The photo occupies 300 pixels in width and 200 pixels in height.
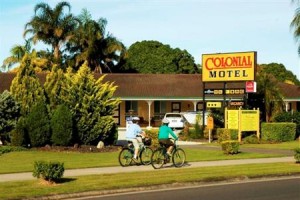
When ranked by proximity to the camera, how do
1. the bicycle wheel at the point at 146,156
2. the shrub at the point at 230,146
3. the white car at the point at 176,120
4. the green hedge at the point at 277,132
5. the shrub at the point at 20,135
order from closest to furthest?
the bicycle wheel at the point at 146,156 → the shrub at the point at 230,146 → the shrub at the point at 20,135 → the green hedge at the point at 277,132 → the white car at the point at 176,120

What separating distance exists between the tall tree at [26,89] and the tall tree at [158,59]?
150ft

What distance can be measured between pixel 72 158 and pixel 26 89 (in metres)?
7.07

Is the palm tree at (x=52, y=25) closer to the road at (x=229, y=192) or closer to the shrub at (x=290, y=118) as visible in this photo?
the shrub at (x=290, y=118)

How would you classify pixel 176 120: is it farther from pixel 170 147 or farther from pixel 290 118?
pixel 170 147

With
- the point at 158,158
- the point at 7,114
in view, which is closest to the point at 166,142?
the point at 158,158

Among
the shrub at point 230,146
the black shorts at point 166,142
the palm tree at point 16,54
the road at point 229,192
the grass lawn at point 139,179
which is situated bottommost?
the road at point 229,192

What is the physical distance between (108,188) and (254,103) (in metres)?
27.7

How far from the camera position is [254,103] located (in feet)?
133

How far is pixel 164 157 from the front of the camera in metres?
19.6

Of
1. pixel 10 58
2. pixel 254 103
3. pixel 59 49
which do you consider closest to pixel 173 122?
pixel 254 103

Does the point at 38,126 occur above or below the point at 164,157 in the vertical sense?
above

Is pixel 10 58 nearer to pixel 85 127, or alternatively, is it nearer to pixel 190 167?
pixel 85 127

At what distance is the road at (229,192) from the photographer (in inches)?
515

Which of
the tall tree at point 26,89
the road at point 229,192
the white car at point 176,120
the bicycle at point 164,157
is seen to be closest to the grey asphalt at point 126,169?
the bicycle at point 164,157
